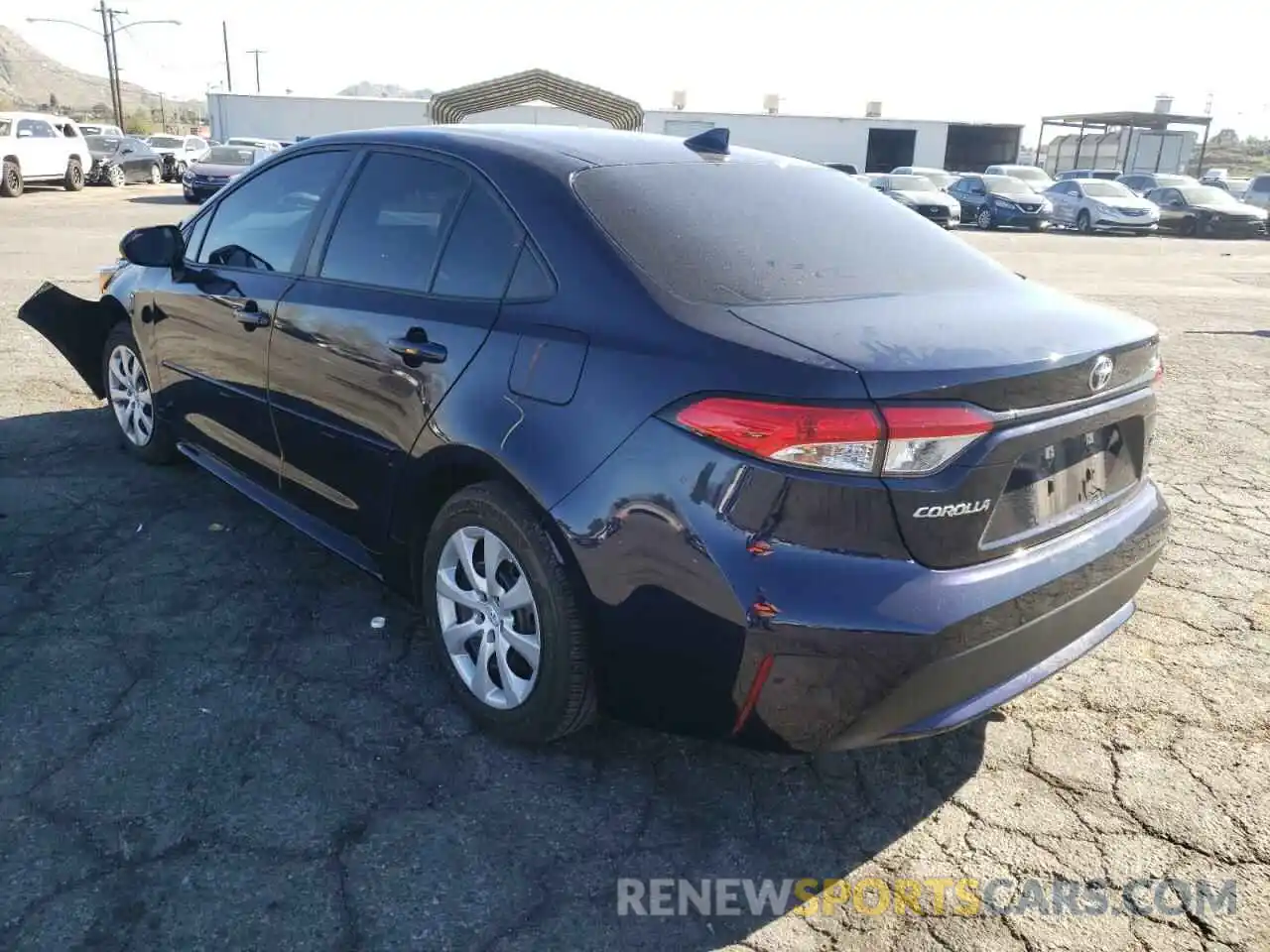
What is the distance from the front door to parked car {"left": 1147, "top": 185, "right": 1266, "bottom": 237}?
28.3 metres

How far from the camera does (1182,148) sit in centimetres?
4634

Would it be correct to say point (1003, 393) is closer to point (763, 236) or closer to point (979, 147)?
point (763, 236)

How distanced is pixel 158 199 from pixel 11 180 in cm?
332

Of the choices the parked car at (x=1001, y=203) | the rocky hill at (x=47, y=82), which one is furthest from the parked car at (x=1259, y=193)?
the rocky hill at (x=47, y=82)

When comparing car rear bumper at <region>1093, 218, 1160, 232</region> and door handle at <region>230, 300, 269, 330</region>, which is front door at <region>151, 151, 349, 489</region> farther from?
car rear bumper at <region>1093, 218, 1160, 232</region>

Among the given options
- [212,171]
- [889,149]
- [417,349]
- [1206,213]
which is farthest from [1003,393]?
[889,149]

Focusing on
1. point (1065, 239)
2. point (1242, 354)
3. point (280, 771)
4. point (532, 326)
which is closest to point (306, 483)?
point (280, 771)

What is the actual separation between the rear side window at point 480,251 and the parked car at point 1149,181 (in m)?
29.9

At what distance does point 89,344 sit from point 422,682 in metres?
3.31

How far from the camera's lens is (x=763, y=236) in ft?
9.05

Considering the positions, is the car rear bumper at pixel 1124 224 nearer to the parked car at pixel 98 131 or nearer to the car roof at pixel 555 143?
the car roof at pixel 555 143

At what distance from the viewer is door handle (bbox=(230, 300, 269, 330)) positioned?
3539mm

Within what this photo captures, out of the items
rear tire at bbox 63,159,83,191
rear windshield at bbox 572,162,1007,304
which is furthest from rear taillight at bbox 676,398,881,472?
rear tire at bbox 63,159,83,191

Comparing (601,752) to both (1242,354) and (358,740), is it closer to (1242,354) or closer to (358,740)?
(358,740)
